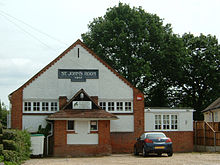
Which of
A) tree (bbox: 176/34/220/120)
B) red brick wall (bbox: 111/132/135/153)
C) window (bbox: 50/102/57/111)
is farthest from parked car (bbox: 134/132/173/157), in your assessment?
tree (bbox: 176/34/220/120)

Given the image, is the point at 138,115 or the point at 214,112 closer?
the point at 138,115

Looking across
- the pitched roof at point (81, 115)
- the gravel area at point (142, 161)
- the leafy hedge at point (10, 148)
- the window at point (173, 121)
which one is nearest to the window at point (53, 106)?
the pitched roof at point (81, 115)

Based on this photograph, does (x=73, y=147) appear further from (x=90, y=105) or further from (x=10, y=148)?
(x=10, y=148)

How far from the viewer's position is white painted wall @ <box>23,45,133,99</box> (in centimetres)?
3189

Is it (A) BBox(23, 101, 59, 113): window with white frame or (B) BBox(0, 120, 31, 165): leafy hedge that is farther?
(A) BBox(23, 101, 59, 113): window with white frame

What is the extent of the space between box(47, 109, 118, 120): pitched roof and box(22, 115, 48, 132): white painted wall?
3001mm

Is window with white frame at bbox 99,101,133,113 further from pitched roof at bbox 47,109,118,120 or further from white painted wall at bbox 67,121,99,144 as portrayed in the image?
white painted wall at bbox 67,121,99,144

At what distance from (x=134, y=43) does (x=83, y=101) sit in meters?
17.8


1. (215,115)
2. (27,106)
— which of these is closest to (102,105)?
(27,106)

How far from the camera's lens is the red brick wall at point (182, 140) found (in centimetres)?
3334

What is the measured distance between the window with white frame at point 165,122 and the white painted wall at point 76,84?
299cm

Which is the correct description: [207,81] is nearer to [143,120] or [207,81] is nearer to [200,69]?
[200,69]

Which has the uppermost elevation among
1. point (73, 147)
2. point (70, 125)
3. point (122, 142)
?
point (70, 125)

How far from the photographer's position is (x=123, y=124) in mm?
32750
